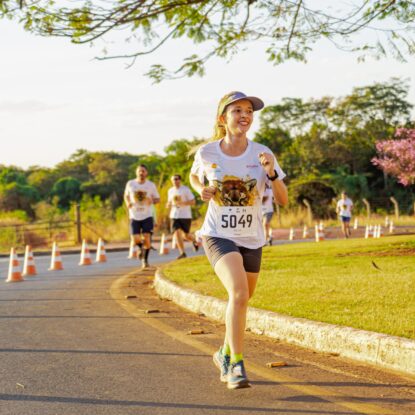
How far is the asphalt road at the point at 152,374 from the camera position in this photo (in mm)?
4934

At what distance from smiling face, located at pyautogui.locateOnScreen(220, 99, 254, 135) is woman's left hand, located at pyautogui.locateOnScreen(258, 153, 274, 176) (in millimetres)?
304

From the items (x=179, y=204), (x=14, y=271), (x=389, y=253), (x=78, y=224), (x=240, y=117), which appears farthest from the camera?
(x=78, y=224)

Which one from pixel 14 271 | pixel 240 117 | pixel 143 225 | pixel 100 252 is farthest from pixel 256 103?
pixel 100 252

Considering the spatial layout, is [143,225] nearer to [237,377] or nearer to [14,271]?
[14,271]

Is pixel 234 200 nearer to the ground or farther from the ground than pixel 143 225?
farther from the ground

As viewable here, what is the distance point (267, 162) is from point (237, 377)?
146 cm

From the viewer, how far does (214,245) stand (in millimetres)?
5629

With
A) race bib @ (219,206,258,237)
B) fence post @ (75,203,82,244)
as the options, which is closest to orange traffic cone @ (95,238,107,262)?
fence post @ (75,203,82,244)

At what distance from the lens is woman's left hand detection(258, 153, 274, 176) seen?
545 centimetres

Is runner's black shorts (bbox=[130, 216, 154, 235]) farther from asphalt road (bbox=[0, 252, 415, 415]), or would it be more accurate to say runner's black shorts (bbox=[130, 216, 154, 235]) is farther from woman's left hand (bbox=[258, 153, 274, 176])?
woman's left hand (bbox=[258, 153, 274, 176])

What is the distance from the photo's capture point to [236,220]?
221 inches

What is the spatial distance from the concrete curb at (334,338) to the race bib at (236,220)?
1461 mm

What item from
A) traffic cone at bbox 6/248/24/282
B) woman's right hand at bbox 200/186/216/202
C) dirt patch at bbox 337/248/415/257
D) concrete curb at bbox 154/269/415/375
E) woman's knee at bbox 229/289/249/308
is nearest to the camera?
woman's knee at bbox 229/289/249/308

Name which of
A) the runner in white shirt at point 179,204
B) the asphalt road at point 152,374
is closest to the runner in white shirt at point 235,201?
the asphalt road at point 152,374
